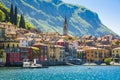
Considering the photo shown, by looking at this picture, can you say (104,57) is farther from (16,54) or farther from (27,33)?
(16,54)

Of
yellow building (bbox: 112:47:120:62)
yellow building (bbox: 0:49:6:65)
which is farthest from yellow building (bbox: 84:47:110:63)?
yellow building (bbox: 0:49:6:65)

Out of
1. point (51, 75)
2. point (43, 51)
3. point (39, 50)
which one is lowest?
point (51, 75)

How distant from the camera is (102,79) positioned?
7331cm

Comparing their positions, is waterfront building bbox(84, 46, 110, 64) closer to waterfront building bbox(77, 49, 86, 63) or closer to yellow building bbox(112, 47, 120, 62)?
waterfront building bbox(77, 49, 86, 63)

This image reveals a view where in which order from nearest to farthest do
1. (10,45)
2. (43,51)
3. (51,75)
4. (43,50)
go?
(51,75) → (10,45) → (43,51) → (43,50)

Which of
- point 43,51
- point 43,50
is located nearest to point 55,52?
point 43,50

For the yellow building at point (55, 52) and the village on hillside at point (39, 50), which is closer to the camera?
the village on hillside at point (39, 50)

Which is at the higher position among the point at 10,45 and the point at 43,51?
the point at 10,45

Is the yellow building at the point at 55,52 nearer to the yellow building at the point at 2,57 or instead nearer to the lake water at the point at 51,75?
the yellow building at the point at 2,57

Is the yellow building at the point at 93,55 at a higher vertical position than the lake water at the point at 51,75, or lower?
higher

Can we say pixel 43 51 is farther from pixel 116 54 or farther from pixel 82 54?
pixel 116 54

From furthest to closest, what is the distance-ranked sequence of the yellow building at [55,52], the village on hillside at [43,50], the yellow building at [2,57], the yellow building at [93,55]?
the yellow building at [93,55]
the yellow building at [55,52]
the village on hillside at [43,50]
the yellow building at [2,57]

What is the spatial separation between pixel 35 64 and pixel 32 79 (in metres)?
46.4

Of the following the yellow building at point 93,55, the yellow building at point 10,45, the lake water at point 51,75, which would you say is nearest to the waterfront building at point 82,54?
the yellow building at point 93,55
